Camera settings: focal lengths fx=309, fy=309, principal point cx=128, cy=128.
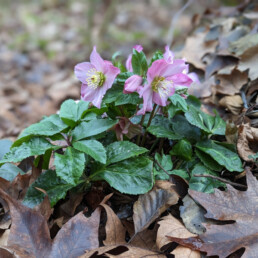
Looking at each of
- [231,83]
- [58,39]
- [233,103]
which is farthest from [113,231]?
[58,39]

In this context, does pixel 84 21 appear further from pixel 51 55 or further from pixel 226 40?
pixel 226 40

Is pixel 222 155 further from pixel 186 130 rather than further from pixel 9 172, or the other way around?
pixel 9 172

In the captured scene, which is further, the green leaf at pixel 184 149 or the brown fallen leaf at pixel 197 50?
the brown fallen leaf at pixel 197 50

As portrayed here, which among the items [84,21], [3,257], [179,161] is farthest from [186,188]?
[84,21]

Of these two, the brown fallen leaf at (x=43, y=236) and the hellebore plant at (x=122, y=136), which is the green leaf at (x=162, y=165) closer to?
the hellebore plant at (x=122, y=136)

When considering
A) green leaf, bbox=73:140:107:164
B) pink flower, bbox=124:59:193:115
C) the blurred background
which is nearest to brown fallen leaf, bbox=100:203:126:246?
green leaf, bbox=73:140:107:164

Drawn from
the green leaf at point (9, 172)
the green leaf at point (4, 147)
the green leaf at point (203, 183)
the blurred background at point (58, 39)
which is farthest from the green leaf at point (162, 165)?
the blurred background at point (58, 39)

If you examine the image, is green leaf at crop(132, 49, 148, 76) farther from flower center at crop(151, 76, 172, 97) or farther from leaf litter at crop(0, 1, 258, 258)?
leaf litter at crop(0, 1, 258, 258)
